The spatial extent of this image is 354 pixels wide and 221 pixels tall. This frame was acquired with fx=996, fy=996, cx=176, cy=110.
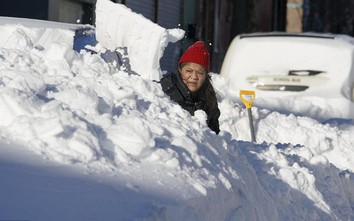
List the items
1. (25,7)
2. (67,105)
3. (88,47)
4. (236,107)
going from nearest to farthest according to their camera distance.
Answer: (67,105)
(88,47)
(236,107)
(25,7)

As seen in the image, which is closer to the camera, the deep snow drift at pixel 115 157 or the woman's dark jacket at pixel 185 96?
the deep snow drift at pixel 115 157

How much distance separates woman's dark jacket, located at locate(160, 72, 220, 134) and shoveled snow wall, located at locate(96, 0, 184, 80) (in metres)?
0.21

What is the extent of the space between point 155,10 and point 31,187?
653 inches

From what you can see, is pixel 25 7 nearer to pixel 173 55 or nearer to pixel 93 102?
pixel 173 55

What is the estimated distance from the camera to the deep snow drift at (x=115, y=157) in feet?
13.1

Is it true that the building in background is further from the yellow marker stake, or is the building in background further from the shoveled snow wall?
the shoveled snow wall

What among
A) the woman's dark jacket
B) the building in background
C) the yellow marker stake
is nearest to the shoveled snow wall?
the woman's dark jacket

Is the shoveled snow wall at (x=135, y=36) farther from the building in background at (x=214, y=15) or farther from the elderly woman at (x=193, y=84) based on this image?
the building in background at (x=214, y=15)

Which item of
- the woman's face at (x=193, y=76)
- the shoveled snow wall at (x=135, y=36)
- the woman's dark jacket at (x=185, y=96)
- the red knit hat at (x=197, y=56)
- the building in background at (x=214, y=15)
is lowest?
the building in background at (x=214, y=15)

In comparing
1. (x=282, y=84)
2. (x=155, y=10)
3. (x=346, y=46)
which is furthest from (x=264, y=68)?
(x=155, y=10)

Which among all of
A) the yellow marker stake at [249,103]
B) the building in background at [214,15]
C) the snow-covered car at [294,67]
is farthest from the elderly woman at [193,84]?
the snow-covered car at [294,67]

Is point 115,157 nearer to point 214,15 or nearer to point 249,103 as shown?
point 249,103

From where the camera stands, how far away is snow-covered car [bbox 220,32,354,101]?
1226cm

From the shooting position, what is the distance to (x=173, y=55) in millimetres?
17344
